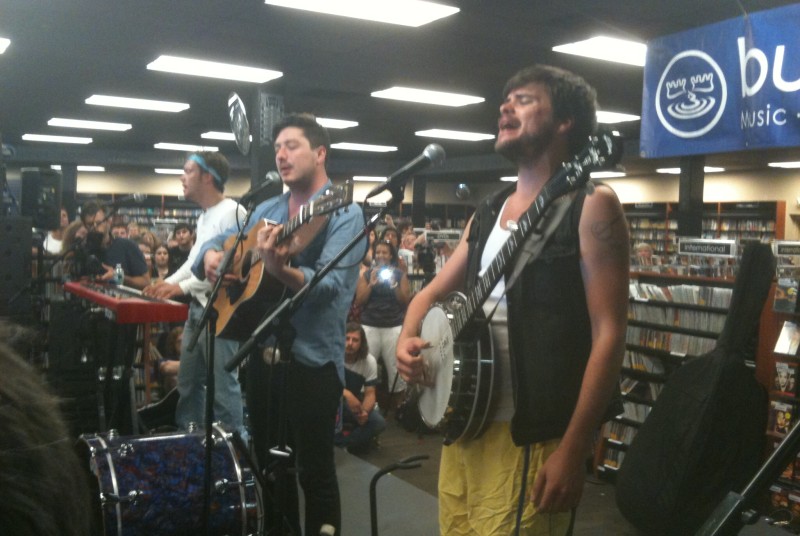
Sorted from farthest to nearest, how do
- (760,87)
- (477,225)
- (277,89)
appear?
(277,89), (760,87), (477,225)

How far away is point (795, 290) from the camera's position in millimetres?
4352

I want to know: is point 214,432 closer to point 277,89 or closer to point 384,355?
point 384,355

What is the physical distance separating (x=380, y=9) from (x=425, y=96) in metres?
3.81

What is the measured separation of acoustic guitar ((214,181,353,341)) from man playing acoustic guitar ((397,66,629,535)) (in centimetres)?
69

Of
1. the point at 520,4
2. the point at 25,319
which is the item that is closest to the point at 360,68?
the point at 520,4

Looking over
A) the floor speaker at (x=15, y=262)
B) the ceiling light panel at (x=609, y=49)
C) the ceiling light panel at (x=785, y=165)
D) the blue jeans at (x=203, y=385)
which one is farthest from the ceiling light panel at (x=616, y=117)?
the blue jeans at (x=203, y=385)

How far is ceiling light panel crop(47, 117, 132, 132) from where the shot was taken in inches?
471

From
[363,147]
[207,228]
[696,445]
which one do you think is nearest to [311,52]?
[207,228]

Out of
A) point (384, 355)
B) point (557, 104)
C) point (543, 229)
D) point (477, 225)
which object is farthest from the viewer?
point (384, 355)

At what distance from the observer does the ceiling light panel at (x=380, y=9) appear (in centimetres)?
544

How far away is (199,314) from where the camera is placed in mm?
3275

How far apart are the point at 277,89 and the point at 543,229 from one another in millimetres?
7614

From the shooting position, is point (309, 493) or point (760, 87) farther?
point (760, 87)

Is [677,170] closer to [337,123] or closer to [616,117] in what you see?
[616,117]
